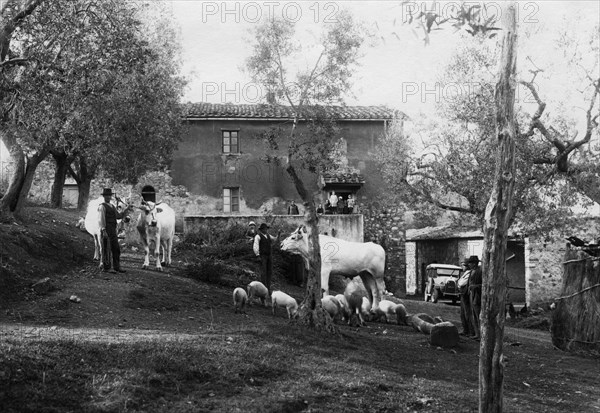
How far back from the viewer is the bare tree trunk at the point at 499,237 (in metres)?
9.16

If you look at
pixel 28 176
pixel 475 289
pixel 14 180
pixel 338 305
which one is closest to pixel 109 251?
pixel 14 180

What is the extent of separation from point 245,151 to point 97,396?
1460 inches

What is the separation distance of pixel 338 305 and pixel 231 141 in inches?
1110

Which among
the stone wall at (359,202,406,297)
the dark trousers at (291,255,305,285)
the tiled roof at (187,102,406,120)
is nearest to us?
the dark trousers at (291,255,305,285)

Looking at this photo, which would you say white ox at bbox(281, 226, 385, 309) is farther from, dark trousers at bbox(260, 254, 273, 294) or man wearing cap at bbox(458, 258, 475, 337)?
man wearing cap at bbox(458, 258, 475, 337)

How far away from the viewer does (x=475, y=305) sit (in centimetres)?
1862

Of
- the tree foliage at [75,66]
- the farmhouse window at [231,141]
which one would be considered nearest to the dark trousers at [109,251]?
the tree foliage at [75,66]

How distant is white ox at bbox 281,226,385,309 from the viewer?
21844 mm

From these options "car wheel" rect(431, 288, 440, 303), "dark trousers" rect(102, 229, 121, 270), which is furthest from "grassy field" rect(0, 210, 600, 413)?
"car wheel" rect(431, 288, 440, 303)

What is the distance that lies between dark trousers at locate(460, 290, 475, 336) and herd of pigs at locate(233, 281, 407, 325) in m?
1.99

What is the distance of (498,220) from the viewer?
9.36m

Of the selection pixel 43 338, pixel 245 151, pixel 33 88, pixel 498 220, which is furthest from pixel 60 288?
pixel 245 151

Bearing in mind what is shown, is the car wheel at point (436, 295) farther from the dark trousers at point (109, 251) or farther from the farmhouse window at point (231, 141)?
the dark trousers at point (109, 251)

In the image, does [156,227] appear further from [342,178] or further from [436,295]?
[342,178]
